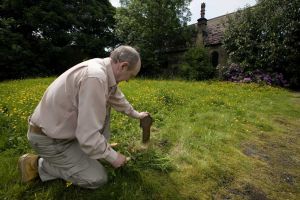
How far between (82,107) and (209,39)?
78.1ft

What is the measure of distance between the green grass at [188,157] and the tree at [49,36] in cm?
1639

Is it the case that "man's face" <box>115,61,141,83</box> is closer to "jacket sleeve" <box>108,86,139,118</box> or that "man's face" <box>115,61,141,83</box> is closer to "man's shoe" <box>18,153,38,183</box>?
"jacket sleeve" <box>108,86,139,118</box>

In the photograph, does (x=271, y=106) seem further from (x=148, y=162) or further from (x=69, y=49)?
(x=69, y=49)

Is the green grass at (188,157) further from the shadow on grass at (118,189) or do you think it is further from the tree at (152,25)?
the tree at (152,25)

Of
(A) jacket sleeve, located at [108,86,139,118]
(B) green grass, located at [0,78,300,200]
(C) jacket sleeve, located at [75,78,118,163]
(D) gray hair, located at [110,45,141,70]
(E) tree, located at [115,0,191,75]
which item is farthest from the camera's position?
(E) tree, located at [115,0,191,75]

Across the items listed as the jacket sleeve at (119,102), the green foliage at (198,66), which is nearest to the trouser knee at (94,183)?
the jacket sleeve at (119,102)

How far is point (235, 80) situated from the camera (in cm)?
1791

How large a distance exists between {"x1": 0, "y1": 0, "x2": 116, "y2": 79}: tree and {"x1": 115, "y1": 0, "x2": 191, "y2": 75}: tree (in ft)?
11.3

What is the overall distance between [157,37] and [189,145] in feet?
68.4

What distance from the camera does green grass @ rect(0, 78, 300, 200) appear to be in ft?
10.2

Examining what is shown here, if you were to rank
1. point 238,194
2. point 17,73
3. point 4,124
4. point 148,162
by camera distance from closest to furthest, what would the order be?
point 238,194, point 148,162, point 4,124, point 17,73

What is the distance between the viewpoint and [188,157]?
4.07m

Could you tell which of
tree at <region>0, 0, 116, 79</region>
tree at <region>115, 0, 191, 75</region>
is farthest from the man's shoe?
tree at <region>115, 0, 191, 75</region>

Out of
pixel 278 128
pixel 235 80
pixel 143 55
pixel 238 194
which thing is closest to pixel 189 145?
pixel 238 194
